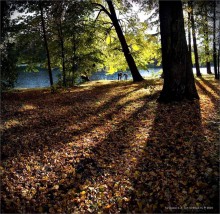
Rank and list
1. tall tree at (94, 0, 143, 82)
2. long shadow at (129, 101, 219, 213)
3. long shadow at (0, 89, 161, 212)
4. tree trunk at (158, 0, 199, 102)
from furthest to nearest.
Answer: tall tree at (94, 0, 143, 82) < tree trunk at (158, 0, 199, 102) < long shadow at (0, 89, 161, 212) < long shadow at (129, 101, 219, 213)

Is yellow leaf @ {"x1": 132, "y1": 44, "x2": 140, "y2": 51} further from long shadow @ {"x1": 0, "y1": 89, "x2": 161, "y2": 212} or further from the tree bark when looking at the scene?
long shadow @ {"x1": 0, "y1": 89, "x2": 161, "y2": 212}

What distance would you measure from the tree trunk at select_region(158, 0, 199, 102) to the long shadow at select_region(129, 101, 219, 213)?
2.28m

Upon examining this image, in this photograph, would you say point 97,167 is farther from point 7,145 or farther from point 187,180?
point 7,145

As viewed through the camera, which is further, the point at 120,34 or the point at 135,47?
the point at 135,47

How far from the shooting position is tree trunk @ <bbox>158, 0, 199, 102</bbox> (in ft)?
29.6

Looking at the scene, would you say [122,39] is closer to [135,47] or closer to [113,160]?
[135,47]

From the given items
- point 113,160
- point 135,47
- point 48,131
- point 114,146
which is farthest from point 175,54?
point 135,47

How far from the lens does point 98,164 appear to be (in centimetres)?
575

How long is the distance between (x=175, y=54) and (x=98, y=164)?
575cm

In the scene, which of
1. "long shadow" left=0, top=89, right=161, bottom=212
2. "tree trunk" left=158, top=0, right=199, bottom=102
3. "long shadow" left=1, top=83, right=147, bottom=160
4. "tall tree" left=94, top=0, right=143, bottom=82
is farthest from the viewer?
"tall tree" left=94, top=0, right=143, bottom=82

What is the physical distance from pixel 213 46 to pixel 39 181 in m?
17.9

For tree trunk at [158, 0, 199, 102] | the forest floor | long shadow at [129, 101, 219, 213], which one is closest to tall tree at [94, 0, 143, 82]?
tree trunk at [158, 0, 199, 102]

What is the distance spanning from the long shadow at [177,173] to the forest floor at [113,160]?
0.06 feet

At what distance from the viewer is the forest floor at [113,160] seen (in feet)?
14.9
